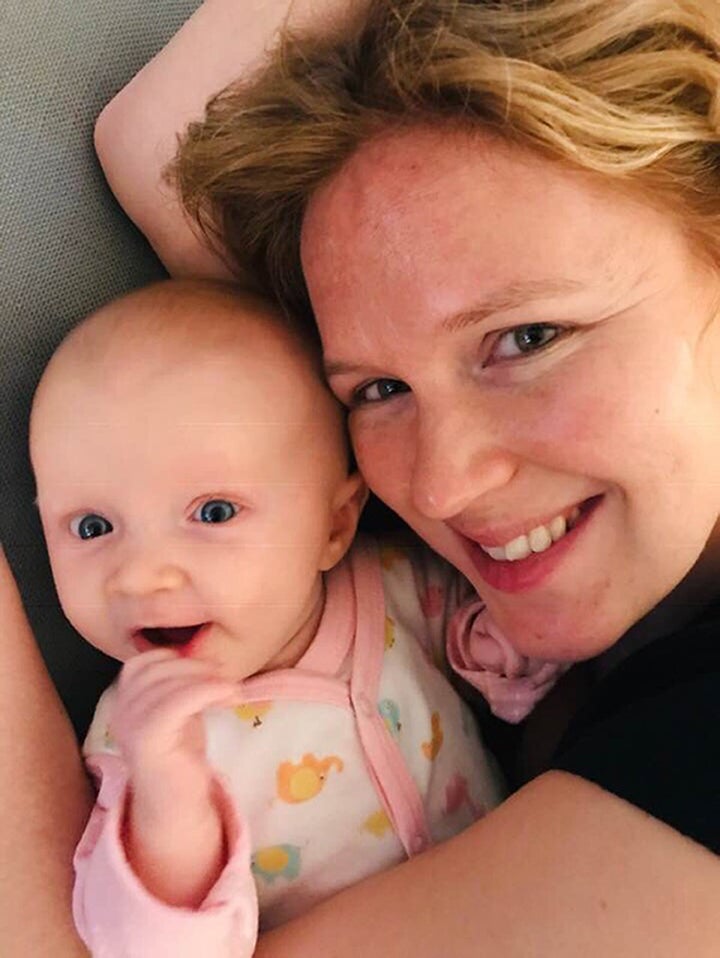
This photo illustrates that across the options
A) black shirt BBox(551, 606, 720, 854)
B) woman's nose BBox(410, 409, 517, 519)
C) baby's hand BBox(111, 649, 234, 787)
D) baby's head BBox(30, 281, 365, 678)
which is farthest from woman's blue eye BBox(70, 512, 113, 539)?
black shirt BBox(551, 606, 720, 854)

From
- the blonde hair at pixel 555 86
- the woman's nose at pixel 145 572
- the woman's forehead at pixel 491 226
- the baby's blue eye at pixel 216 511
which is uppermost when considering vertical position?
the blonde hair at pixel 555 86

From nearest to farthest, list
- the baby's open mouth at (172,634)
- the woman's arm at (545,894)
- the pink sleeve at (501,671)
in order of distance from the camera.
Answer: the woman's arm at (545,894)
the baby's open mouth at (172,634)
the pink sleeve at (501,671)

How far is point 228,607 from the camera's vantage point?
2.46 feet

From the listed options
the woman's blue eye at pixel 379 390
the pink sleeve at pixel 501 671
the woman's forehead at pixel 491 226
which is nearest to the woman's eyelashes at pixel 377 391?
the woman's blue eye at pixel 379 390

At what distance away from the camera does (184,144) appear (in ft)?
2.64

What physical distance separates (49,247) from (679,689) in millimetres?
547

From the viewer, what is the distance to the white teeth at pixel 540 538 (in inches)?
28.3

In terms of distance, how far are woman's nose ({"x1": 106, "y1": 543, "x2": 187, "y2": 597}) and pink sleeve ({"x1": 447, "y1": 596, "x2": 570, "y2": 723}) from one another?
0.26 meters

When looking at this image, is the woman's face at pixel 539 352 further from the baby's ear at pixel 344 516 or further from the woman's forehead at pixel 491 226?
the baby's ear at pixel 344 516

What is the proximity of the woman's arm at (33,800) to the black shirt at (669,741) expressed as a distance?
1.03ft

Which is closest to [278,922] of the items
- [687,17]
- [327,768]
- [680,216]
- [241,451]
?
[327,768]

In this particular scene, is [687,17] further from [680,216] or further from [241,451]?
[241,451]

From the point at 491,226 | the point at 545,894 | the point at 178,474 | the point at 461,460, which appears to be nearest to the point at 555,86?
the point at 491,226

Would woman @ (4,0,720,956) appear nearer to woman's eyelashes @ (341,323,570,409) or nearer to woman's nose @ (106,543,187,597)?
woman's eyelashes @ (341,323,570,409)
